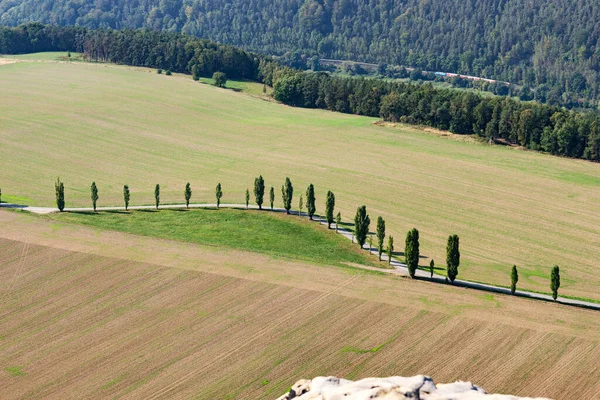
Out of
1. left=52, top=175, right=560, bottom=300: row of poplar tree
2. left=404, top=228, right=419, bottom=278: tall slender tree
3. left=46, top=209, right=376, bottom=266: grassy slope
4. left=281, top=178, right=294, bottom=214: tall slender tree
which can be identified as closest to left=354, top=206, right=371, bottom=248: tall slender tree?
left=52, top=175, right=560, bottom=300: row of poplar tree

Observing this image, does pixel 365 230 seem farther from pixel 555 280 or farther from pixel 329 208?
pixel 555 280

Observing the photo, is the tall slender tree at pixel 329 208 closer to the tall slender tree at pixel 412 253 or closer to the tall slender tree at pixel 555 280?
the tall slender tree at pixel 412 253

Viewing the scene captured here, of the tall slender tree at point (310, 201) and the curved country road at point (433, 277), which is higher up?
the tall slender tree at point (310, 201)

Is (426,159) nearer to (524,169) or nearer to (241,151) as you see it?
(524,169)

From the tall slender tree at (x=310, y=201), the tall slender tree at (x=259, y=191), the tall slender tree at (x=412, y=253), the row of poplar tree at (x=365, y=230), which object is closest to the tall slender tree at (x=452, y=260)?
the row of poplar tree at (x=365, y=230)

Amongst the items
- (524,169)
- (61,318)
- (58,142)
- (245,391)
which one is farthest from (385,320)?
(58,142)

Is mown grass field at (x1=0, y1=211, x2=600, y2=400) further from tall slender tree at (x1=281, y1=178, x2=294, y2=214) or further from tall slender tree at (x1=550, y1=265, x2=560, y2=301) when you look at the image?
tall slender tree at (x1=281, y1=178, x2=294, y2=214)
